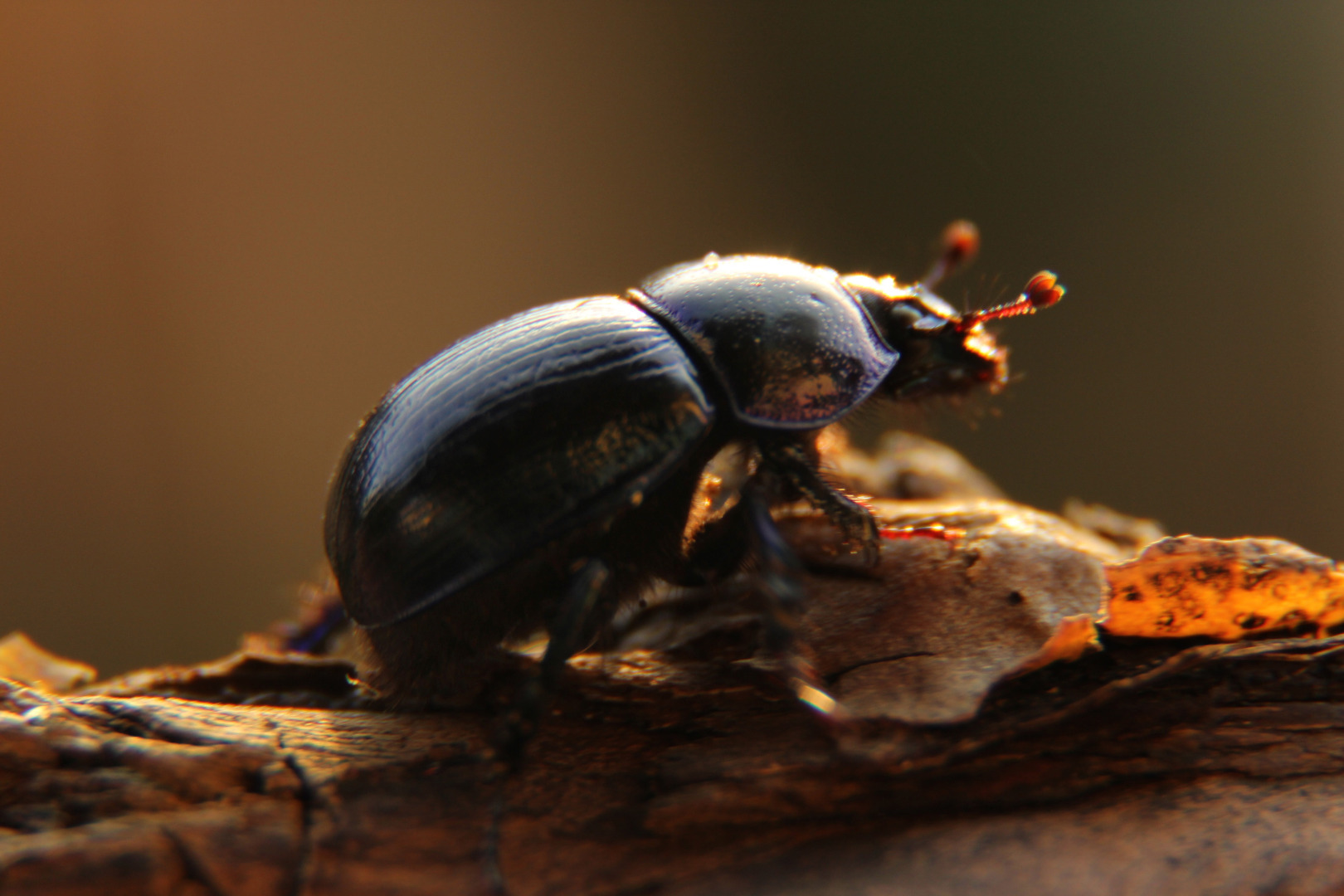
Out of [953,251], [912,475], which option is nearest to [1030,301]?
[953,251]

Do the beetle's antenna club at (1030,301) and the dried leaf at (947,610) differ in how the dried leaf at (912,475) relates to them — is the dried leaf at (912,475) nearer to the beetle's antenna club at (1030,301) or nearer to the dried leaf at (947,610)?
the beetle's antenna club at (1030,301)

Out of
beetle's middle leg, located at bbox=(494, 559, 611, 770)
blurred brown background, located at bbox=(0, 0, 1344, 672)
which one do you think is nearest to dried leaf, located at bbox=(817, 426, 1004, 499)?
beetle's middle leg, located at bbox=(494, 559, 611, 770)

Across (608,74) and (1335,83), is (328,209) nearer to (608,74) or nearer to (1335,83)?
(608,74)

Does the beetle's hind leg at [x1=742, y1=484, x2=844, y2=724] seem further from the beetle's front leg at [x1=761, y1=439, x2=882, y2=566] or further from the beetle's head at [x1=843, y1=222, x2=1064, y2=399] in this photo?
the beetle's head at [x1=843, y1=222, x2=1064, y2=399]

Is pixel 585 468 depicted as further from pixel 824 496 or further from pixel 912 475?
pixel 912 475

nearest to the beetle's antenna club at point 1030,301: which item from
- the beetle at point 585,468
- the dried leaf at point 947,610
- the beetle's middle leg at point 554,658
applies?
the beetle at point 585,468

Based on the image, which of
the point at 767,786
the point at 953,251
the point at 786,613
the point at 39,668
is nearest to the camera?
the point at 767,786
